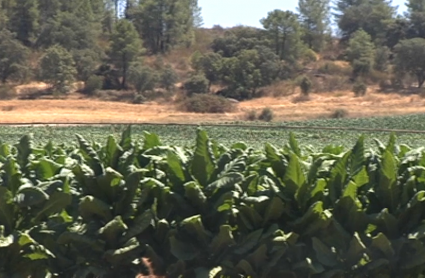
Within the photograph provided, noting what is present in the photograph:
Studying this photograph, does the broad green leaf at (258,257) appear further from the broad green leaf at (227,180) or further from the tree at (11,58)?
the tree at (11,58)

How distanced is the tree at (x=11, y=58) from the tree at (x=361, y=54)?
30.7 m

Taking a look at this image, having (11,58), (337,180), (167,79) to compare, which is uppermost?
(337,180)

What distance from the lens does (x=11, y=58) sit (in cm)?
6350

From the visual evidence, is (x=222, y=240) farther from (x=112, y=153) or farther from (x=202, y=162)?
(x=112, y=153)

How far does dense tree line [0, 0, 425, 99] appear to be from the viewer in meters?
62.8

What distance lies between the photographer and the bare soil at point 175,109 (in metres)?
47.0

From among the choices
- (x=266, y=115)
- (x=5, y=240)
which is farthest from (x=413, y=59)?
(x=5, y=240)

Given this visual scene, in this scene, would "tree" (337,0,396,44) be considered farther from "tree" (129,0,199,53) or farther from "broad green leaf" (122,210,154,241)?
"broad green leaf" (122,210,154,241)

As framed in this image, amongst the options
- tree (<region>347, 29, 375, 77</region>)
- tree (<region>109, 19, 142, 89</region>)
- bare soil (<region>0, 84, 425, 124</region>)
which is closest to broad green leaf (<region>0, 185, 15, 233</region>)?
bare soil (<region>0, 84, 425, 124</region>)

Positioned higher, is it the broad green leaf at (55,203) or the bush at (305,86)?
the broad green leaf at (55,203)

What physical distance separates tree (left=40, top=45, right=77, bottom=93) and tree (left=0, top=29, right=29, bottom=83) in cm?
266

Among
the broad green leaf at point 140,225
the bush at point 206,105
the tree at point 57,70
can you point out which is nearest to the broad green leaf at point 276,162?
the broad green leaf at point 140,225

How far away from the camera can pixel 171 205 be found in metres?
5.65

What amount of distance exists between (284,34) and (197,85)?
14.8m
